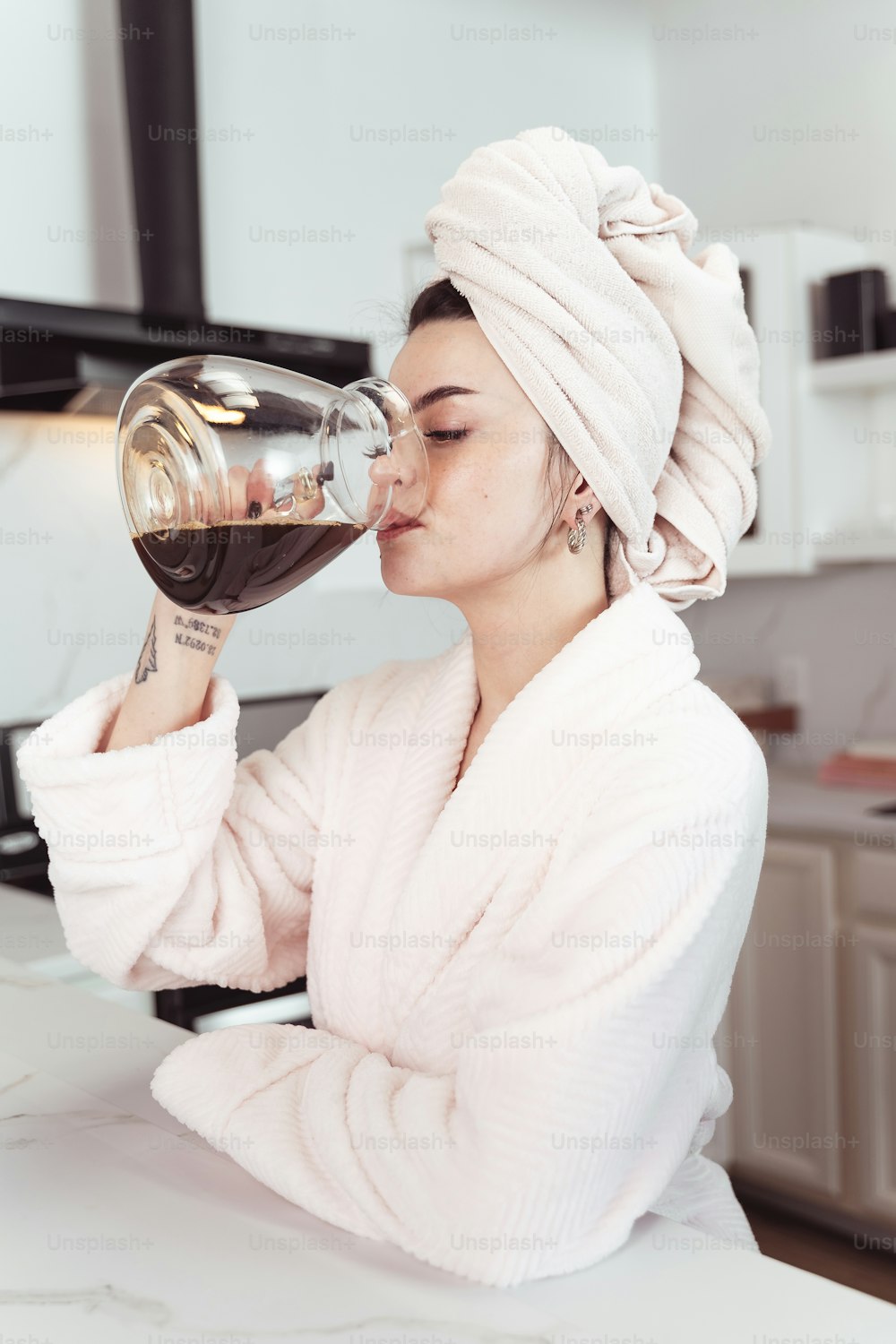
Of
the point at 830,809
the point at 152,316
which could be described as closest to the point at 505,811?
the point at 152,316

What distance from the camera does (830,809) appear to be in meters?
2.50

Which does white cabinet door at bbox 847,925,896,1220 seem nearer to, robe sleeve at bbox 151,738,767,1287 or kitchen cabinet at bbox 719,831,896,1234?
kitchen cabinet at bbox 719,831,896,1234

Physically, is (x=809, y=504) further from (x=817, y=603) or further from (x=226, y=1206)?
(x=226, y=1206)

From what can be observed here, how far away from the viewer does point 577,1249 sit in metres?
0.76

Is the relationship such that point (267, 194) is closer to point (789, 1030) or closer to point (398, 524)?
point (398, 524)

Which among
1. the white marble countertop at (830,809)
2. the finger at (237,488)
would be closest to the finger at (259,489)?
the finger at (237,488)

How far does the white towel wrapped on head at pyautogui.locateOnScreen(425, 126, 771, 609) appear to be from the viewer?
103cm

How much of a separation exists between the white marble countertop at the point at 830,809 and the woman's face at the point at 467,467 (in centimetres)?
150

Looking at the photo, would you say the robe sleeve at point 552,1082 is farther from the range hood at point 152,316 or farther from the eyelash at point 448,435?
the range hood at point 152,316

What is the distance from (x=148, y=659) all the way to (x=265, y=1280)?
523 millimetres

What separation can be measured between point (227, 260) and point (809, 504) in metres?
1.38

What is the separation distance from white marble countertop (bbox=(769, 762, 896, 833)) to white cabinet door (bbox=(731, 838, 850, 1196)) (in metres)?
0.05

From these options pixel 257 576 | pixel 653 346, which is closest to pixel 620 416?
pixel 653 346

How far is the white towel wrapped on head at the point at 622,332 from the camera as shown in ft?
3.37
